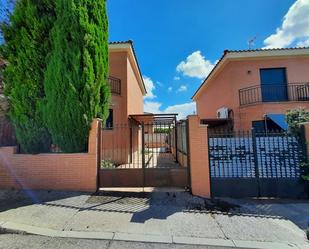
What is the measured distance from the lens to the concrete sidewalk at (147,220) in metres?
4.65

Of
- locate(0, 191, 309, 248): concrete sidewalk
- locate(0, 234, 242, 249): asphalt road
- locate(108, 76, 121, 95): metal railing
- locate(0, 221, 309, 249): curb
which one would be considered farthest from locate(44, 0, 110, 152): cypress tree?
locate(108, 76, 121, 95): metal railing

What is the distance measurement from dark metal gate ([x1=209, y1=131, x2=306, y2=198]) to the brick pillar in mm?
225

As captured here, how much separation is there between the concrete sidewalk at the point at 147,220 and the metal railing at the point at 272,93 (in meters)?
11.3

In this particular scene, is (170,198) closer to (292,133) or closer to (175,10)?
(292,133)

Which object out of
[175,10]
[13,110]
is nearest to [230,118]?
[175,10]

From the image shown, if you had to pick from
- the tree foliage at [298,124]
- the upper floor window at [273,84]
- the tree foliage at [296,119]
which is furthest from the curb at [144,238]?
the upper floor window at [273,84]

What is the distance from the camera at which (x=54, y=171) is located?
25.3ft

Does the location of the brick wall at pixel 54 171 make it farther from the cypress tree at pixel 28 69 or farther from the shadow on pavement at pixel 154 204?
the cypress tree at pixel 28 69

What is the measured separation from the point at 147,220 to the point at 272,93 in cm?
1482

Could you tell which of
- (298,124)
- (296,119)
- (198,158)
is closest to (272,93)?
(296,119)

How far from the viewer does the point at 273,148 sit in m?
7.60

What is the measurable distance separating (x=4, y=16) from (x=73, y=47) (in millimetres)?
3720

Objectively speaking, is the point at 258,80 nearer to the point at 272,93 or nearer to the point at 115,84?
the point at 272,93

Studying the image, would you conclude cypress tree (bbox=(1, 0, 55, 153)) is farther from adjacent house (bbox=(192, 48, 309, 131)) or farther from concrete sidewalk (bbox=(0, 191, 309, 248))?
adjacent house (bbox=(192, 48, 309, 131))
